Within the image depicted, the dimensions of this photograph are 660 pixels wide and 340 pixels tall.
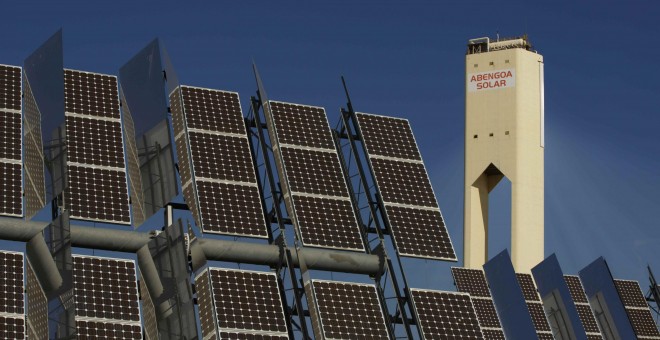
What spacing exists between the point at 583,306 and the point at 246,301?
22.1 m

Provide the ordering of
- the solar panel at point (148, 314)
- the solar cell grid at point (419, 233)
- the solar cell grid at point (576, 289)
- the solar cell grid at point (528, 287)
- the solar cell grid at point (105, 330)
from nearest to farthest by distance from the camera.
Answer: the solar cell grid at point (105, 330) < the solar panel at point (148, 314) < the solar cell grid at point (419, 233) < the solar cell grid at point (528, 287) < the solar cell grid at point (576, 289)

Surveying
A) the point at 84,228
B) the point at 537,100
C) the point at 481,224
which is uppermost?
the point at 537,100

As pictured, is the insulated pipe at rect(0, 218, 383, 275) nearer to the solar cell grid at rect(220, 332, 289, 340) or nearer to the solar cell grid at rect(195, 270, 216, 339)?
the solar cell grid at rect(195, 270, 216, 339)

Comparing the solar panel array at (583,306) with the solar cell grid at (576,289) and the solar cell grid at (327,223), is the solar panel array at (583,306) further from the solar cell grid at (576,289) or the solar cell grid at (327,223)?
the solar cell grid at (327,223)

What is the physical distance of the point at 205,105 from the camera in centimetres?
4084

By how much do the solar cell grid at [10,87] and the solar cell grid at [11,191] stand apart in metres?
2.18

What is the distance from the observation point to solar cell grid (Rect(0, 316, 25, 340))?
1277 inches

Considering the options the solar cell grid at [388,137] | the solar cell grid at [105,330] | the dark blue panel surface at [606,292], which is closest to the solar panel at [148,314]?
the solar cell grid at [105,330]

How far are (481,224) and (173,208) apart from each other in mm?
41987

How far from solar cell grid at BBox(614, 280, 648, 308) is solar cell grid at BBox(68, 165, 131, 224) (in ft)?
86.1

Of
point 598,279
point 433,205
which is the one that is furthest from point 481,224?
point 433,205

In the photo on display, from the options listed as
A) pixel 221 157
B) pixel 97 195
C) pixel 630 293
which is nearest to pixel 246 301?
pixel 97 195

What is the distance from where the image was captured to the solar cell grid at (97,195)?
3625 centimetres

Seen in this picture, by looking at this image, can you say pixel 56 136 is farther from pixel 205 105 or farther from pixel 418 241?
pixel 418 241
